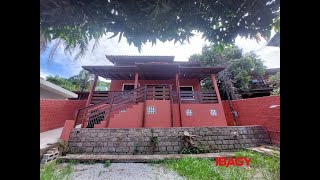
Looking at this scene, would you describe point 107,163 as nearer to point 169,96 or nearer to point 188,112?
point 169,96

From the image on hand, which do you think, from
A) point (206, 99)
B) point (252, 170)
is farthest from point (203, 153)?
point (206, 99)

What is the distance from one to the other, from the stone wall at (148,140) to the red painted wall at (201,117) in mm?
2180

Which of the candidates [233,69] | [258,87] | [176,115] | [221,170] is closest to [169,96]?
[176,115]

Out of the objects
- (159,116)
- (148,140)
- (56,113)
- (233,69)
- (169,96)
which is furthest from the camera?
(233,69)

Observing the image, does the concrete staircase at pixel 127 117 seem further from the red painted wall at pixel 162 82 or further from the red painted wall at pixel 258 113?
the red painted wall at pixel 258 113

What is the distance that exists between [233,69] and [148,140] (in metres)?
10.6

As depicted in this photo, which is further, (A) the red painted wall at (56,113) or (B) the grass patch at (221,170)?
(A) the red painted wall at (56,113)

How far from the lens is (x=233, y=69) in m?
13.8

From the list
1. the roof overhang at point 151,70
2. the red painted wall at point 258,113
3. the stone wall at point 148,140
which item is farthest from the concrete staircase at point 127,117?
the red painted wall at point 258,113

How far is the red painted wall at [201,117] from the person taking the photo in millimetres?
8875

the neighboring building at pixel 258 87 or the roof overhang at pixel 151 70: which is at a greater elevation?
the roof overhang at pixel 151 70
